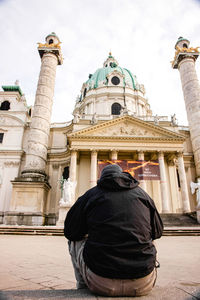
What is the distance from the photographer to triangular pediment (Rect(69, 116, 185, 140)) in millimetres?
23750

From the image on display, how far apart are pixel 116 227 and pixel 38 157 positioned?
802 inches

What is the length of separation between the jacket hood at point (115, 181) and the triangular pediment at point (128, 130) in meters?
21.5

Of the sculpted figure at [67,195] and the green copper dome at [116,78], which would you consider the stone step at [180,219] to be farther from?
the green copper dome at [116,78]

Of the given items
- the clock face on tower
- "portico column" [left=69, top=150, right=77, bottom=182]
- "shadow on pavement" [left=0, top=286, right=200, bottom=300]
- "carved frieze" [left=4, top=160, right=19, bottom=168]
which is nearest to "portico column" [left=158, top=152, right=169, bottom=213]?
"portico column" [left=69, top=150, right=77, bottom=182]

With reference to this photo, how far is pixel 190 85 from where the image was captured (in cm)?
2589

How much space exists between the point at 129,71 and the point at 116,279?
4530cm

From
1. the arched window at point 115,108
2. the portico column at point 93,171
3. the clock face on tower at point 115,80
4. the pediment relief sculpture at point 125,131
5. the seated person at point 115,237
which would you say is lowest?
the seated person at point 115,237

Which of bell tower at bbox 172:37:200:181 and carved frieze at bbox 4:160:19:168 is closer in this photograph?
bell tower at bbox 172:37:200:181

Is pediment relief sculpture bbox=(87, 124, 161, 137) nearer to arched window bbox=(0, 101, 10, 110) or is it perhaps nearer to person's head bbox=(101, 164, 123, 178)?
arched window bbox=(0, 101, 10, 110)

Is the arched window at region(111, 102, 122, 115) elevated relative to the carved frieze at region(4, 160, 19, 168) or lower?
elevated

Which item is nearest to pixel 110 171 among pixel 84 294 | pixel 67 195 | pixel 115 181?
pixel 115 181

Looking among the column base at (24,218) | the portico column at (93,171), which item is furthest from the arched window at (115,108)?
the column base at (24,218)

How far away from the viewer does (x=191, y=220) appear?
18.8m

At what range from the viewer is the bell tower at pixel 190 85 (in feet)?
80.1
